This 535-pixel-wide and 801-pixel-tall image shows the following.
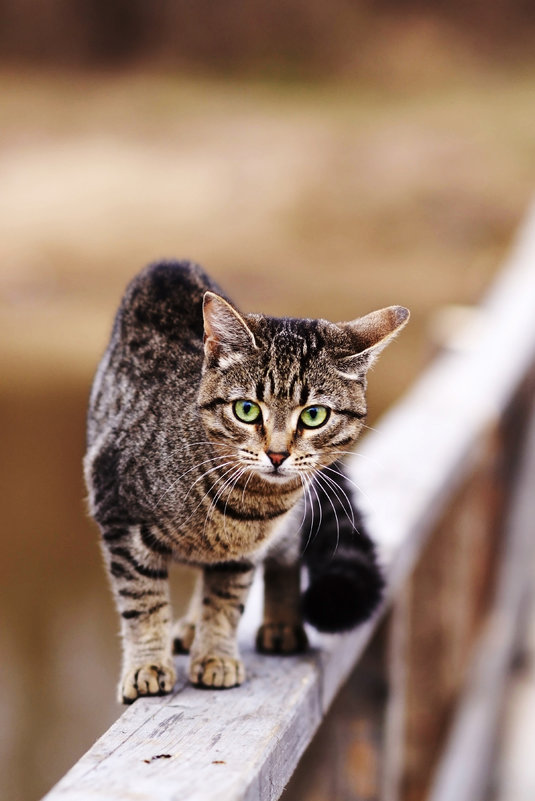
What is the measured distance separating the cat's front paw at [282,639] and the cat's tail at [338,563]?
0.15ft

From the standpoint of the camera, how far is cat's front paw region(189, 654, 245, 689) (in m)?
1.39

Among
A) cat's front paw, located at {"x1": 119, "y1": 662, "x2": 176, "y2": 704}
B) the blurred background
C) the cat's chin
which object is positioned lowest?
cat's front paw, located at {"x1": 119, "y1": 662, "x2": 176, "y2": 704}

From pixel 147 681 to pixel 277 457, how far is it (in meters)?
0.33

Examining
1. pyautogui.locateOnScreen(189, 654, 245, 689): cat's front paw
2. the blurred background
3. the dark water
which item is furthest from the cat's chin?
the blurred background

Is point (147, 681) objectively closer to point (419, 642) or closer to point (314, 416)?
point (314, 416)

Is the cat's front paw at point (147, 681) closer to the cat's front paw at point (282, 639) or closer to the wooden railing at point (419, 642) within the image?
the wooden railing at point (419, 642)

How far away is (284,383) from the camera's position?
1340mm

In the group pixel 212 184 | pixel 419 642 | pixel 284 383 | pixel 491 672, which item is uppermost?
pixel 212 184

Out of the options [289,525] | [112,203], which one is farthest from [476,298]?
[112,203]

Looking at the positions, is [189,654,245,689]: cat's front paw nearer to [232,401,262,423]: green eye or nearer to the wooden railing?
the wooden railing

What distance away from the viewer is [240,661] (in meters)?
1.46

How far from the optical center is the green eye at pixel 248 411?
133 cm

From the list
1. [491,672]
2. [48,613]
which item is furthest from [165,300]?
[48,613]

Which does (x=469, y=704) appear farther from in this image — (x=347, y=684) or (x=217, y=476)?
(x=217, y=476)
